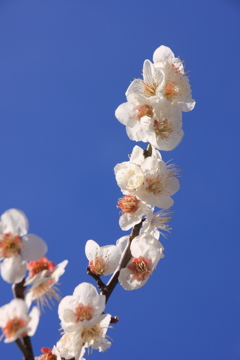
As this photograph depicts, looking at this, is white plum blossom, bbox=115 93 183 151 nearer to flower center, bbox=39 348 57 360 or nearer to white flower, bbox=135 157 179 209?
white flower, bbox=135 157 179 209

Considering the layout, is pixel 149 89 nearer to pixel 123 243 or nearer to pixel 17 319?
pixel 123 243

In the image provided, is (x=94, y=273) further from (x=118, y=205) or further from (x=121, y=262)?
(x=118, y=205)

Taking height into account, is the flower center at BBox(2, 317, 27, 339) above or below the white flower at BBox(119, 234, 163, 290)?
below

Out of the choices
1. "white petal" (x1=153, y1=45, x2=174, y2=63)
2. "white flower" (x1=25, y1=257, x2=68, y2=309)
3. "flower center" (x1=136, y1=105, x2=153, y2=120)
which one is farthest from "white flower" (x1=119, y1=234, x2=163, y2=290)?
"white petal" (x1=153, y1=45, x2=174, y2=63)

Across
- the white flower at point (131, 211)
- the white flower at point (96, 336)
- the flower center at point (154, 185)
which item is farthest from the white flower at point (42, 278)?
the flower center at point (154, 185)

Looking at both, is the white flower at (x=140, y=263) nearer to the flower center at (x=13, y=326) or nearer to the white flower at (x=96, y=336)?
the white flower at (x=96, y=336)

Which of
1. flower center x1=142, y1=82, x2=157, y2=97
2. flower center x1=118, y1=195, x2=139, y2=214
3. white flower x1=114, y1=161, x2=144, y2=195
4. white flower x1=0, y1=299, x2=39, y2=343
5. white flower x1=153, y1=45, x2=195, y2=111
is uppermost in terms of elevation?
white flower x1=153, y1=45, x2=195, y2=111

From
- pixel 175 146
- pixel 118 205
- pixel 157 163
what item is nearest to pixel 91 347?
pixel 118 205
